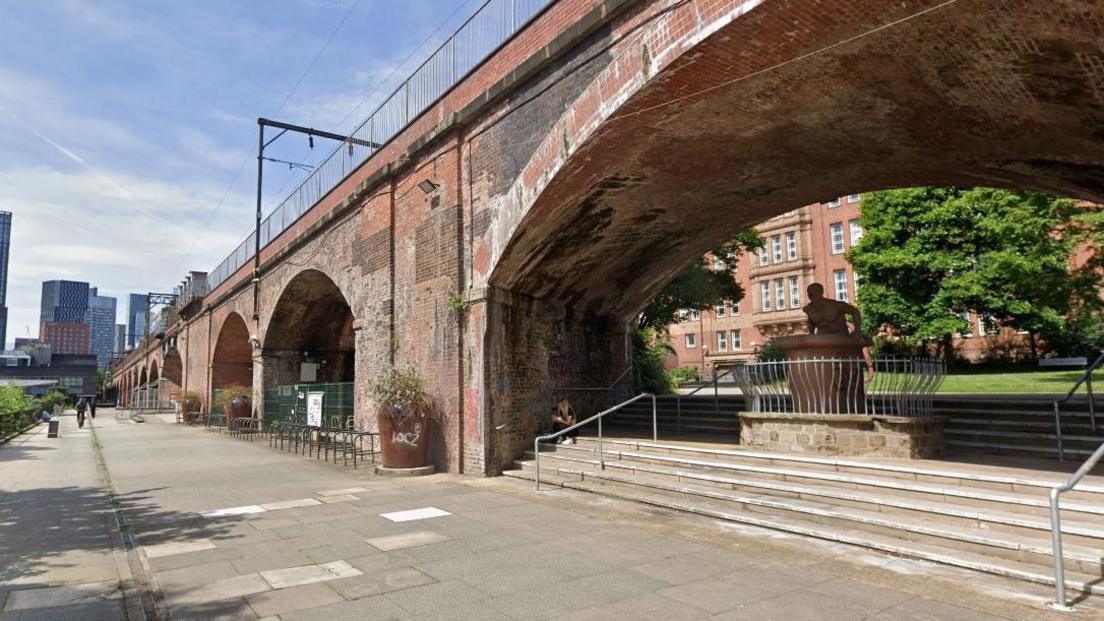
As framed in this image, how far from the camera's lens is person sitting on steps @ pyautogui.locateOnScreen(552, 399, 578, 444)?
12025 millimetres

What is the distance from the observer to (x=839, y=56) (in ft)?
22.1

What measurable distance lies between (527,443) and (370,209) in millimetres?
6548

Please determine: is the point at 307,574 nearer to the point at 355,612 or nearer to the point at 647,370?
the point at 355,612

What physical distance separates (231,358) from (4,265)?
663 feet

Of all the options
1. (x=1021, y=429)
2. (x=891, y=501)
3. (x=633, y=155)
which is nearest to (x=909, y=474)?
(x=891, y=501)

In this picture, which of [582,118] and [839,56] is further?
[582,118]

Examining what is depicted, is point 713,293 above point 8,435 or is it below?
above

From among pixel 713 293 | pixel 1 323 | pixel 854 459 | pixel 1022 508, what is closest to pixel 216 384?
pixel 713 293

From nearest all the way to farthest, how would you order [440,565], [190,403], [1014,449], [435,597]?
[435,597], [440,565], [1014,449], [190,403]

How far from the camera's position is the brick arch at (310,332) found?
21891mm

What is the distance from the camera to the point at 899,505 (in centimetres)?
638

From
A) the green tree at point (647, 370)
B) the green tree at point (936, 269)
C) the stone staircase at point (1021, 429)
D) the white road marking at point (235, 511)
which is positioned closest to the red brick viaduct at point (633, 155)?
the stone staircase at point (1021, 429)

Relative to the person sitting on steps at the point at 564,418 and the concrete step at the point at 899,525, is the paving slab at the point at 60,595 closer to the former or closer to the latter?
the concrete step at the point at 899,525

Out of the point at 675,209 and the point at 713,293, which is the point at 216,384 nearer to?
the point at 713,293
